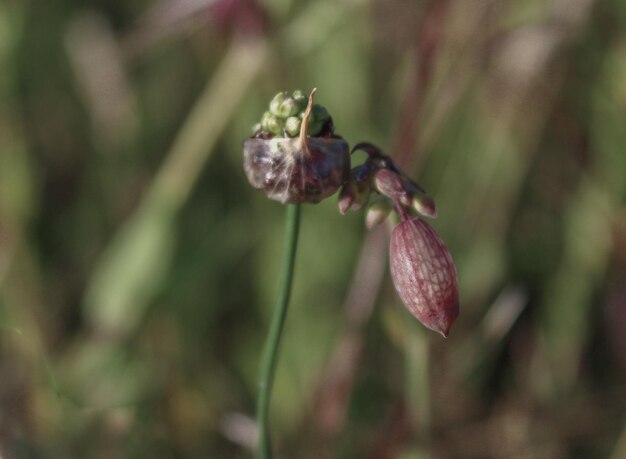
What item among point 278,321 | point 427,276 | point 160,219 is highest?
point 427,276

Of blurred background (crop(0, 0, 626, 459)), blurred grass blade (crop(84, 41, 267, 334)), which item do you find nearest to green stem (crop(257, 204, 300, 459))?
blurred background (crop(0, 0, 626, 459))

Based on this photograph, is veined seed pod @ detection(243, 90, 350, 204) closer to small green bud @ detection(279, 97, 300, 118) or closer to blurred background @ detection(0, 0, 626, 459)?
small green bud @ detection(279, 97, 300, 118)

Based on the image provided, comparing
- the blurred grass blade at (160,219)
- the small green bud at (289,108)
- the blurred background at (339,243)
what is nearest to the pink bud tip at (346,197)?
the small green bud at (289,108)

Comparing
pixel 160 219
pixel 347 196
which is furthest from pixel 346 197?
pixel 160 219

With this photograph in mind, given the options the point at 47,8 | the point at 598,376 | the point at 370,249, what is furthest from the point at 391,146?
the point at 47,8

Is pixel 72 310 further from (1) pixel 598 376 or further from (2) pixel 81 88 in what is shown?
(1) pixel 598 376

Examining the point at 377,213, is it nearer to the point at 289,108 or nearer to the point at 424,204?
the point at 424,204

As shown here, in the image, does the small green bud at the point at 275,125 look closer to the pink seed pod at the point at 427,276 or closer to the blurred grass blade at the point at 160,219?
the pink seed pod at the point at 427,276
